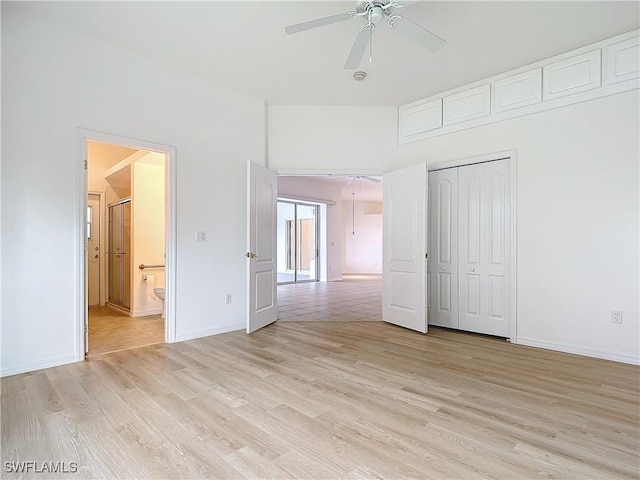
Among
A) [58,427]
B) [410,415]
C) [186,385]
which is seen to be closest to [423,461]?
[410,415]

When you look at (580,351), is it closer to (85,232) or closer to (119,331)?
(85,232)

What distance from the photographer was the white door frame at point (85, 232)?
329 cm

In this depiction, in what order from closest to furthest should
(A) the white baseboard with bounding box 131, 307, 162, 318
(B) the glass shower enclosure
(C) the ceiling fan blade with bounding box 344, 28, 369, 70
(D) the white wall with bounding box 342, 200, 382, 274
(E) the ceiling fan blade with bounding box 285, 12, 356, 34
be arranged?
(E) the ceiling fan blade with bounding box 285, 12, 356, 34
(C) the ceiling fan blade with bounding box 344, 28, 369, 70
(A) the white baseboard with bounding box 131, 307, 162, 318
(B) the glass shower enclosure
(D) the white wall with bounding box 342, 200, 382, 274

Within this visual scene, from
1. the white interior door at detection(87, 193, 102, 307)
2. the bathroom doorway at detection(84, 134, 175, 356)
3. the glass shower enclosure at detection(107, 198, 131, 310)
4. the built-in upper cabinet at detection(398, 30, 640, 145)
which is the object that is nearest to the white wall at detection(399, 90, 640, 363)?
the built-in upper cabinet at detection(398, 30, 640, 145)

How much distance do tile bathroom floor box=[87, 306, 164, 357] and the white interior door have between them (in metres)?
0.86

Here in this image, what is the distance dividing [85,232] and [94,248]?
3.82m

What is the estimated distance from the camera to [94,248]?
21.7 ft

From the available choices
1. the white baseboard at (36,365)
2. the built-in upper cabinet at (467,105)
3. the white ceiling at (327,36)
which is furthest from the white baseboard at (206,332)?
the built-in upper cabinet at (467,105)

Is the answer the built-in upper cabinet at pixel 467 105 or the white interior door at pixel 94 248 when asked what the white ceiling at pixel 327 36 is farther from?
the white interior door at pixel 94 248

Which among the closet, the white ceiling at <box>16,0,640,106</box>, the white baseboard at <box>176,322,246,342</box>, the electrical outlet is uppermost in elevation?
the white ceiling at <box>16,0,640,106</box>

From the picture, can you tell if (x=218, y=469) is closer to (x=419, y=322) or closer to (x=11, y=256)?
(x=11, y=256)

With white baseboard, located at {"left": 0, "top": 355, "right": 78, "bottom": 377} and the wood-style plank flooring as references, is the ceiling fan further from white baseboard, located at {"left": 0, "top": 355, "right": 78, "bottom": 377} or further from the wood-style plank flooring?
white baseboard, located at {"left": 0, "top": 355, "right": 78, "bottom": 377}

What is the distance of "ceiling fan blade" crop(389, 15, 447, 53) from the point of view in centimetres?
247

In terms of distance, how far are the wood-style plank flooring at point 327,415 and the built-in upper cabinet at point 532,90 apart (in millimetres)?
2628
